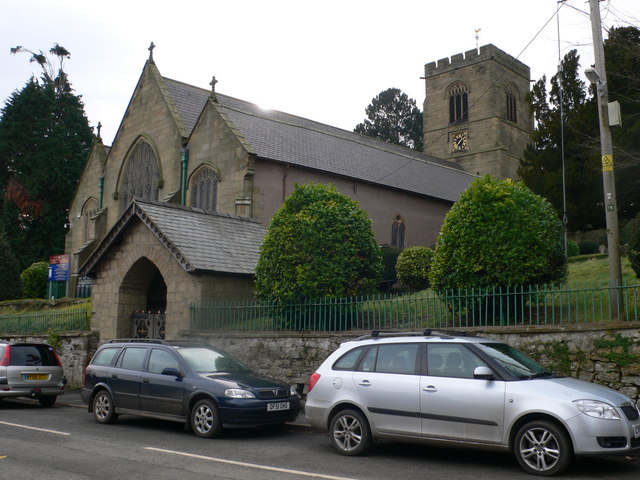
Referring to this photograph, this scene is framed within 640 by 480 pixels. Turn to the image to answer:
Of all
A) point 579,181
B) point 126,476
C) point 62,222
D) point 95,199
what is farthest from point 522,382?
point 62,222

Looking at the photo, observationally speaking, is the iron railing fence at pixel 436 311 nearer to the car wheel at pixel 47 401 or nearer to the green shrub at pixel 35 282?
the car wheel at pixel 47 401

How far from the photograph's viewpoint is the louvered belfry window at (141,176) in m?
32.5

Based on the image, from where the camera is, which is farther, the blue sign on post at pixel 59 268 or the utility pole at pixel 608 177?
the blue sign on post at pixel 59 268

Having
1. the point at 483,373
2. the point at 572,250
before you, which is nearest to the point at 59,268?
the point at 572,250

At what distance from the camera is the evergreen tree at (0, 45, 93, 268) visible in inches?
1781

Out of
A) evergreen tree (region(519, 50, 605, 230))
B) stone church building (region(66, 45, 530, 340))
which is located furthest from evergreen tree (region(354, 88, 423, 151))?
evergreen tree (region(519, 50, 605, 230))

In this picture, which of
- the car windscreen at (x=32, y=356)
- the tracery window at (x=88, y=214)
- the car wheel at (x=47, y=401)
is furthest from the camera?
the tracery window at (x=88, y=214)

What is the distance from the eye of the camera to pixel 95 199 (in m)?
36.9

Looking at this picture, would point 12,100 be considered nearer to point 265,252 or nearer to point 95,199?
point 95,199

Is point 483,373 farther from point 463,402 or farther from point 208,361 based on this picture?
point 208,361

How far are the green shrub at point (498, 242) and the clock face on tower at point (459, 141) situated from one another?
44148 millimetres

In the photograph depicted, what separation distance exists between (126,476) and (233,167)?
20.7 meters

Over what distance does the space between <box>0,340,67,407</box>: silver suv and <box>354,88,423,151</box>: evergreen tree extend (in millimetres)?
64674

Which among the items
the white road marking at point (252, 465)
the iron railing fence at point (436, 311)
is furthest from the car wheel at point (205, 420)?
the iron railing fence at point (436, 311)
